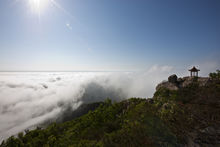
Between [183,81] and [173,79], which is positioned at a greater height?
[173,79]

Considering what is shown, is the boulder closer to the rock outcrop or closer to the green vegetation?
the rock outcrop

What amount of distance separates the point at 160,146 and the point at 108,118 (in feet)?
22.8

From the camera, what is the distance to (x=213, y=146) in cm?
695

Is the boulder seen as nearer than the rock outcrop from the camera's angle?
No

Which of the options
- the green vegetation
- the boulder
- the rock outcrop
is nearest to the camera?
the green vegetation

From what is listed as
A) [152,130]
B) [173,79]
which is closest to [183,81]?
[173,79]

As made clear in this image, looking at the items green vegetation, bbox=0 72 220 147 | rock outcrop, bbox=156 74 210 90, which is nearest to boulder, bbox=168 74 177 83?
rock outcrop, bbox=156 74 210 90

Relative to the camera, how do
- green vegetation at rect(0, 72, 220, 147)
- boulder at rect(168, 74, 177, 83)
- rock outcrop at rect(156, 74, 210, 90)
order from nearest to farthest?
green vegetation at rect(0, 72, 220, 147)
rock outcrop at rect(156, 74, 210, 90)
boulder at rect(168, 74, 177, 83)

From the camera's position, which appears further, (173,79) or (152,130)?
(173,79)

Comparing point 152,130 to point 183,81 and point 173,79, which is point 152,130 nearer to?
point 173,79

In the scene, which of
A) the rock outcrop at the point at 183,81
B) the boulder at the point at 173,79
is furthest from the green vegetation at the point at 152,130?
the boulder at the point at 173,79

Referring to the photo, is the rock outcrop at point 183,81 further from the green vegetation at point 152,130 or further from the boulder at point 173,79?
the green vegetation at point 152,130

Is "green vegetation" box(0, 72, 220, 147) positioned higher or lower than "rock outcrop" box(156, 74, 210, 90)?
lower

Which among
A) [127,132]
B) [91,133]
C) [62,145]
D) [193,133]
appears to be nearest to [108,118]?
[91,133]
